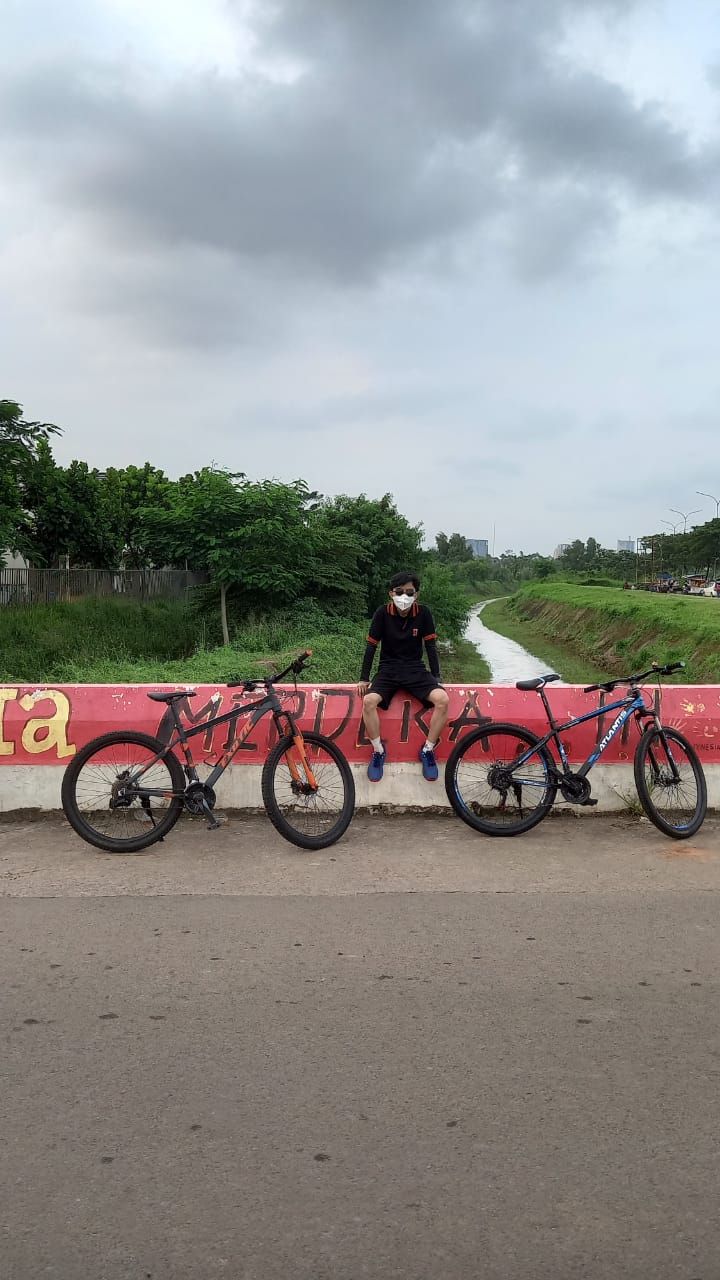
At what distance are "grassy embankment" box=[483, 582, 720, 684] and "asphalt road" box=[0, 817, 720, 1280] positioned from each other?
60.5 feet

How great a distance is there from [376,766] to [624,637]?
2843 centimetres

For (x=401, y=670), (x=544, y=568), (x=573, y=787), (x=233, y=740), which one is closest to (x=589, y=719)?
(x=573, y=787)

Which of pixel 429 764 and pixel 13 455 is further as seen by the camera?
pixel 13 455

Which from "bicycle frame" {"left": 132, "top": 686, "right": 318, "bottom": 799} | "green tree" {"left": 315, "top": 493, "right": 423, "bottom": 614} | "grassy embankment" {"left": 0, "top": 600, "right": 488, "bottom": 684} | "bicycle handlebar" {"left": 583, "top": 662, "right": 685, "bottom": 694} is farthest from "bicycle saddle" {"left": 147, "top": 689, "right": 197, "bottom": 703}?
"green tree" {"left": 315, "top": 493, "right": 423, "bottom": 614}

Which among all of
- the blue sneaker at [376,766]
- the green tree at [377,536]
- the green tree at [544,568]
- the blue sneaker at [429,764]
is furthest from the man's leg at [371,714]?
the green tree at [544,568]

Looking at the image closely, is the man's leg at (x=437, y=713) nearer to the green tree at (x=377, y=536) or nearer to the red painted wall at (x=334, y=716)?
the red painted wall at (x=334, y=716)

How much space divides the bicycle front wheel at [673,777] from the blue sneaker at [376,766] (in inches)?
70.2

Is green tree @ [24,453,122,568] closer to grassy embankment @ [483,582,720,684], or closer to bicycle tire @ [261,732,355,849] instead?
grassy embankment @ [483,582,720,684]

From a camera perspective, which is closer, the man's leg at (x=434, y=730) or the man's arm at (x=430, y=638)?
the man's leg at (x=434, y=730)

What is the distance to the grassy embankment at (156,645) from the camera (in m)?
15.7

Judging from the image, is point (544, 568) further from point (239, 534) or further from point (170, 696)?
point (170, 696)

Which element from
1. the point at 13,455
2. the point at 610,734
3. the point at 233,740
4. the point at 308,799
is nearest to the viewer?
the point at 308,799

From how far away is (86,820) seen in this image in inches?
250

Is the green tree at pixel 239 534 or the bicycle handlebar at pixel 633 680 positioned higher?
the green tree at pixel 239 534
